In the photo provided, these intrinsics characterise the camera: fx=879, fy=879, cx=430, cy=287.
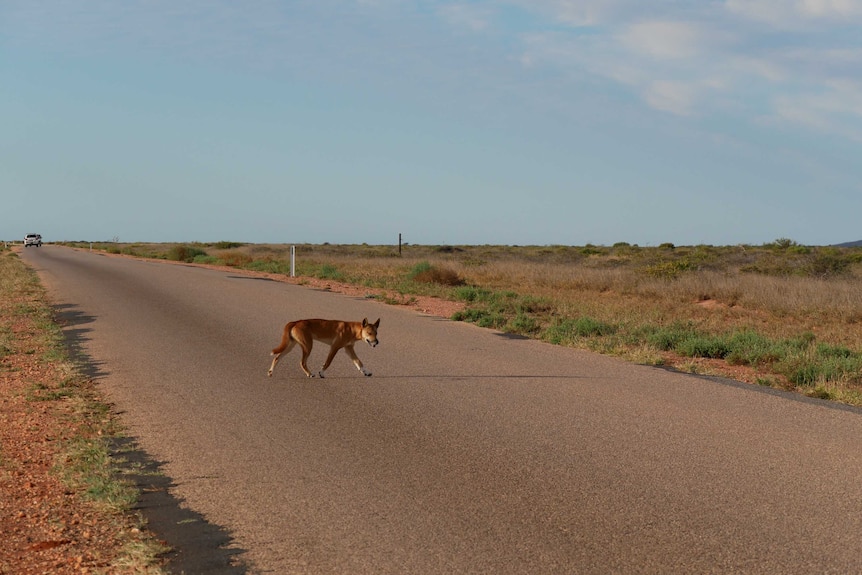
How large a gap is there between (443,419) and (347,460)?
1.88 metres

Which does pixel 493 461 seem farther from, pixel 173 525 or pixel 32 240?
Answer: pixel 32 240

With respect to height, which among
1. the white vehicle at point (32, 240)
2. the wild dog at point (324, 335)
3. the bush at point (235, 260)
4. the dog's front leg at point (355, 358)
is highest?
the white vehicle at point (32, 240)

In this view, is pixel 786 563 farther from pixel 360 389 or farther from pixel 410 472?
pixel 360 389

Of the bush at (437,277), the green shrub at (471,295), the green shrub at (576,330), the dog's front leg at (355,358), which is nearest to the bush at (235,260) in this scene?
the bush at (437,277)

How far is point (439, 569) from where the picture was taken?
4.89 meters

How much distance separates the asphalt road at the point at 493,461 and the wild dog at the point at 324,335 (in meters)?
0.40

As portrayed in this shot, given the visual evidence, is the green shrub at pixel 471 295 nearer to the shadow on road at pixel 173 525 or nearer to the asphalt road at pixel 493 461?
the asphalt road at pixel 493 461

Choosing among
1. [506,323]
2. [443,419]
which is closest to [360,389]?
[443,419]

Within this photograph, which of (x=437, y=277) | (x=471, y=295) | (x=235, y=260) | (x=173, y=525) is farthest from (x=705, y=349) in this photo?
(x=235, y=260)

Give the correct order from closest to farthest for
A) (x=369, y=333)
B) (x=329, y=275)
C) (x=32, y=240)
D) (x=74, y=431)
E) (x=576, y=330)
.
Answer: (x=74, y=431)
(x=369, y=333)
(x=576, y=330)
(x=329, y=275)
(x=32, y=240)

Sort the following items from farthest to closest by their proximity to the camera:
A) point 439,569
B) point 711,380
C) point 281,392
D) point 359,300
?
point 359,300 → point 711,380 → point 281,392 → point 439,569

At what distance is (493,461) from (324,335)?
4394mm

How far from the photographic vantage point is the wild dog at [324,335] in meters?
11.0

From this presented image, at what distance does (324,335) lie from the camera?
11203 millimetres
